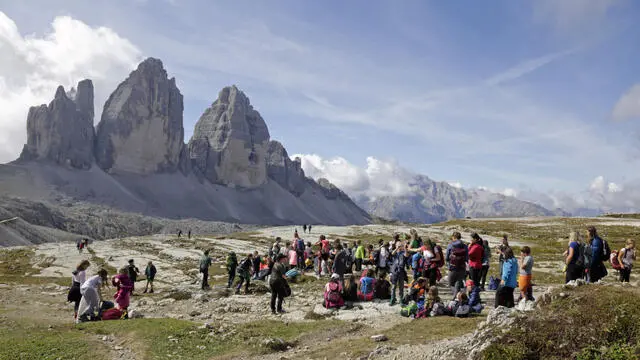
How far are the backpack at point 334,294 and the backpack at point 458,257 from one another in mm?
5295

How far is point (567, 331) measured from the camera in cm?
878

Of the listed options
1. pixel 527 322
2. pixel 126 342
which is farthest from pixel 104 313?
pixel 527 322

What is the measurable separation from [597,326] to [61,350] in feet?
47.8

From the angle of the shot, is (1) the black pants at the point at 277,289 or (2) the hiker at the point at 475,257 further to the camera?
(1) the black pants at the point at 277,289

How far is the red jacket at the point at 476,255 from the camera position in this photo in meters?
16.4

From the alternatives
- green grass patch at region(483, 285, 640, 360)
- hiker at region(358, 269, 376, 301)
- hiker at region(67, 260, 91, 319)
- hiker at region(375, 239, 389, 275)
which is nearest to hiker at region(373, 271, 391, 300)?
hiker at region(358, 269, 376, 301)

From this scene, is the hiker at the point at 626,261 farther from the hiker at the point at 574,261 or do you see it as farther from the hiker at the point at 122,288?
the hiker at the point at 122,288

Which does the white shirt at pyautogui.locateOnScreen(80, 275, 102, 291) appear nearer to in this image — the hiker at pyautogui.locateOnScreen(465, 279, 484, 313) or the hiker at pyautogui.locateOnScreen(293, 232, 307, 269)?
the hiker at pyautogui.locateOnScreen(293, 232, 307, 269)

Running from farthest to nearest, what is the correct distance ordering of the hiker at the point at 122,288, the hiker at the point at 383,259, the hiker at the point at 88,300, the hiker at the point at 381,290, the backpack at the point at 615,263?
the hiker at the point at 383,259 < the hiker at the point at 381,290 < the backpack at the point at 615,263 < the hiker at the point at 122,288 < the hiker at the point at 88,300

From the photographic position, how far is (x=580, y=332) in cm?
867

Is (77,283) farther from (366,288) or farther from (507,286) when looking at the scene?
(507,286)

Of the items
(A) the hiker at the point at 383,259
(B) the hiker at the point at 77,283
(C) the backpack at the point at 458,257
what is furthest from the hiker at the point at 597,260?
(B) the hiker at the point at 77,283

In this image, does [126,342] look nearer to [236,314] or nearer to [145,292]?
[236,314]

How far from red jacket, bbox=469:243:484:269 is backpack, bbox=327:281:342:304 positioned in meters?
5.80
